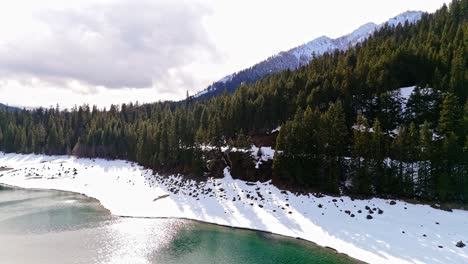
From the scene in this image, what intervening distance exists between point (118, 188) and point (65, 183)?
20.6 m

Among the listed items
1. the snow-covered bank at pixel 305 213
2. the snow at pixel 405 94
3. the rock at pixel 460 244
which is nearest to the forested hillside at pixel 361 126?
the snow at pixel 405 94

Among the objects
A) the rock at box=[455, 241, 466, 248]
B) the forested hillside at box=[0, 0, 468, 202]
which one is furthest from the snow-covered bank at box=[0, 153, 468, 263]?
the forested hillside at box=[0, 0, 468, 202]

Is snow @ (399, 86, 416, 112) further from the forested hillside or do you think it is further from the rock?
the rock

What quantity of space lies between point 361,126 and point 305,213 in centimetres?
2238

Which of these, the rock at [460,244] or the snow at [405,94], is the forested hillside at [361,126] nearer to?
the snow at [405,94]

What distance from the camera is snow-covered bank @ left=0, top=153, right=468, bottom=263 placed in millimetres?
39938

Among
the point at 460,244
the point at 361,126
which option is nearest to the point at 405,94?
the point at 361,126

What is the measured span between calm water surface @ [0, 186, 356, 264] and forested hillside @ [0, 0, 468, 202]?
2149 centimetres

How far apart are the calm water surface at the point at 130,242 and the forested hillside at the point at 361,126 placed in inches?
846

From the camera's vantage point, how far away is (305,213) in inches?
2084

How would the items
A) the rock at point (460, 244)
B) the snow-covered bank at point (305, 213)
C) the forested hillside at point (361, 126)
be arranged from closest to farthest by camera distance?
the rock at point (460, 244) → the snow-covered bank at point (305, 213) → the forested hillside at point (361, 126)

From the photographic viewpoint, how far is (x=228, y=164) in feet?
250

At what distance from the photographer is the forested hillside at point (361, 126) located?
183 feet

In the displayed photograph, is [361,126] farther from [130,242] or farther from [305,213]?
[130,242]
